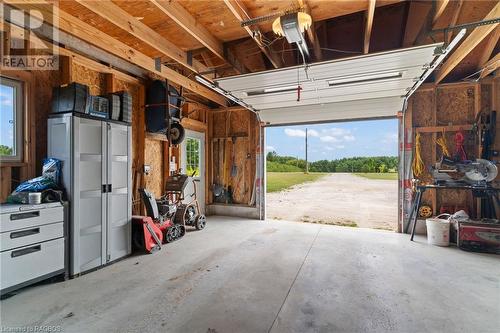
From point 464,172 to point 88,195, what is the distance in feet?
20.0

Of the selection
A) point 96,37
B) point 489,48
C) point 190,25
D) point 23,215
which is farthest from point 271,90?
point 23,215

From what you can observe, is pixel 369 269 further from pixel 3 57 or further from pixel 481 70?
pixel 3 57

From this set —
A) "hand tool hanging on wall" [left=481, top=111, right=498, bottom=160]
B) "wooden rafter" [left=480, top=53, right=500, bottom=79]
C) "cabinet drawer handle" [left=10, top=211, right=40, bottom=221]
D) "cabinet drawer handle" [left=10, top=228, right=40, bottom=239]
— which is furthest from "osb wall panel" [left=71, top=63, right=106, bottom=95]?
"hand tool hanging on wall" [left=481, top=111, right=498, bottom=160]

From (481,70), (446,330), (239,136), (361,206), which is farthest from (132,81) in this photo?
(361,206)

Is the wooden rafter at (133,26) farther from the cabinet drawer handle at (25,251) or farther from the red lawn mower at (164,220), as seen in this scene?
the cabinet drawer handle at (25,251)

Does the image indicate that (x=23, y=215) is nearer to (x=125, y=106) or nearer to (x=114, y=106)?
(x=114, y=106)

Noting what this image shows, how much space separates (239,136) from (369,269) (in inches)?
181

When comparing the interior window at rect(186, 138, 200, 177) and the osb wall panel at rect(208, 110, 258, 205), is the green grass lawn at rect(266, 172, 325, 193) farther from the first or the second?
the interior window at rect(186, 138, 200, 177)

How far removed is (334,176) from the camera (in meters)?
22.3

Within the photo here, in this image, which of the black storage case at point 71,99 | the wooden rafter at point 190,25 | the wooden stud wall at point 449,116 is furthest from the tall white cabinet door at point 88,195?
the wooden stud wall at point 449,116

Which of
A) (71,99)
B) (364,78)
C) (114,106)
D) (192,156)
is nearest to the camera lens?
(71,99)

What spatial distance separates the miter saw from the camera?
4.06 meters

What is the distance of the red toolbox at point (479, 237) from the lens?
3.87 m

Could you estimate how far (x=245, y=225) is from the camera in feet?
18.7
